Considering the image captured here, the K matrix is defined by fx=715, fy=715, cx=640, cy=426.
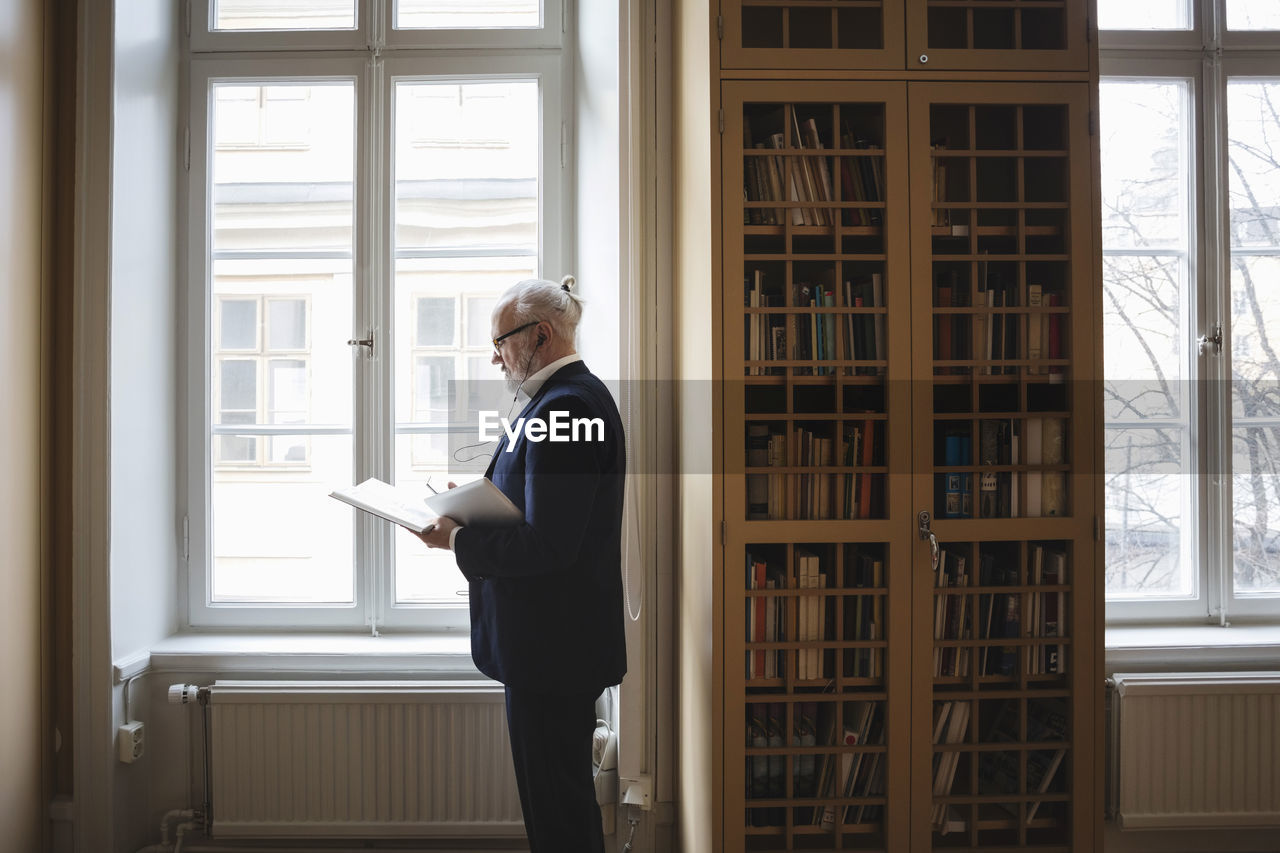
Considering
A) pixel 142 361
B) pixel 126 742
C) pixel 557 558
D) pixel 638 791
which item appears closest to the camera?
pixel 557 558

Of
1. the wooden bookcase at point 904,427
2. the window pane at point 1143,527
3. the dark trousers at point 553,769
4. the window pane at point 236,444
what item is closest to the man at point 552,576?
the dark trousers at point 553,769

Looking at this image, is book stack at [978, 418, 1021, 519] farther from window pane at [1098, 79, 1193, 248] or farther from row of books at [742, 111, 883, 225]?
window pane at [1098, 79, 1193, 248]

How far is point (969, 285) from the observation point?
1.55 metres

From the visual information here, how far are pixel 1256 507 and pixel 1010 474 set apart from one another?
134 centimetres

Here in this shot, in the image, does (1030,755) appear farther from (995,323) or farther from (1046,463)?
(995,323)

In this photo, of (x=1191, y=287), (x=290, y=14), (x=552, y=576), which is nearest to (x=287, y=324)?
(x=290, y=14)

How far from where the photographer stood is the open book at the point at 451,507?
148 cm

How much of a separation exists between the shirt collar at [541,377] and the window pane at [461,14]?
1375 millimetres

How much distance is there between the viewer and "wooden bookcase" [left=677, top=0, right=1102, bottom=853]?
1513 mm

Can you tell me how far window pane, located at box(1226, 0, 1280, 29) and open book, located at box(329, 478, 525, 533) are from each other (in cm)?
272

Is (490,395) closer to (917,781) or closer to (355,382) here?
(355,382)

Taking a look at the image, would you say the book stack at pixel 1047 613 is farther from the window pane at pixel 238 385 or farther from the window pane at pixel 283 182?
the window pane at pixel 238 385

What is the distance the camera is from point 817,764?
158cm

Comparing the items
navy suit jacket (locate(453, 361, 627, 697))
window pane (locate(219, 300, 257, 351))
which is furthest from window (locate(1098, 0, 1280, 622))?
window pane (locate(219, 300, 257, 351))
